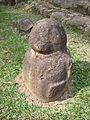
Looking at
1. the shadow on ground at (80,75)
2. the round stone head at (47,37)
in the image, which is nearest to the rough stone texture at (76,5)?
the shadow on ground at (80,75)

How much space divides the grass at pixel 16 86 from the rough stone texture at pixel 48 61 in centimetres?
26

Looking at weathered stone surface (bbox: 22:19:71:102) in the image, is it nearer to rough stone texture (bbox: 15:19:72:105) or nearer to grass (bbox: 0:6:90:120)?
rough stone texture (bbox: 15:19:72:105)

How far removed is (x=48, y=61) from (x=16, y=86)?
2.49 ft

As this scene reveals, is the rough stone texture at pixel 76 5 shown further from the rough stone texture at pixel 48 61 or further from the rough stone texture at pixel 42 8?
the rough stone texture at pixel 48 61

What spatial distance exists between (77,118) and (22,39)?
9.32 ft

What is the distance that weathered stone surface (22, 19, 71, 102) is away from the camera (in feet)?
12.9

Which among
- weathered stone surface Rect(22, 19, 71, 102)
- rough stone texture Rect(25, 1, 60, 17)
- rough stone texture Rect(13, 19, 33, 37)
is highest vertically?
weathered stone surface Rect(22, 19, 71, 102)

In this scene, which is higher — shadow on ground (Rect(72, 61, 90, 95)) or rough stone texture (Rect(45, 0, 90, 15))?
shadow on ground (Rect(72, 61, 90, 95))

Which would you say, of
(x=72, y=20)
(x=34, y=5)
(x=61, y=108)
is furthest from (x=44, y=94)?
(x=34, y=5)

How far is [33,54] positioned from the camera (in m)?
4.10

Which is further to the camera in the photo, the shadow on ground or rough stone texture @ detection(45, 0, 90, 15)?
rough stone texture @ detection(45, 0, 90, 15)

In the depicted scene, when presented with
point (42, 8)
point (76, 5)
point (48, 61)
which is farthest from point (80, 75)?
point (76, 5)

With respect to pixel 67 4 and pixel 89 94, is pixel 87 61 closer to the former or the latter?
pixel 89 94

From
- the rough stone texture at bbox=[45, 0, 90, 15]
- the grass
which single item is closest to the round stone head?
the grass
